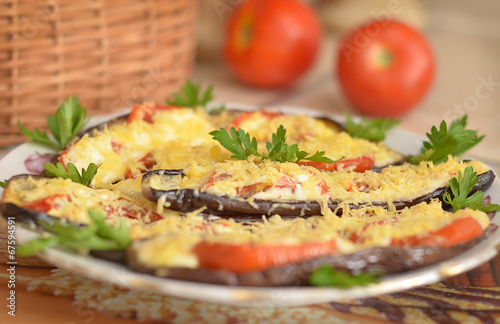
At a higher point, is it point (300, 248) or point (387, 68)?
point (387, 68)

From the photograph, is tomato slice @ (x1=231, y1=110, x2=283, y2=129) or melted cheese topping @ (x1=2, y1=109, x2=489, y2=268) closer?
melted cheese topping @ (x1=2, y1=109, x2=489, y2=268)

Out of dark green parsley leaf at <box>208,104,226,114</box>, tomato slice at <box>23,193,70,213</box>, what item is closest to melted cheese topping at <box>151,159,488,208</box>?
tomato slice at <box>23,193,70,213</box>

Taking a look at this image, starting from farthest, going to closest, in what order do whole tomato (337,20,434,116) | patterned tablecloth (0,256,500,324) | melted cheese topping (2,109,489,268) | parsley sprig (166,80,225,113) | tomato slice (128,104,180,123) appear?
whole tomato (337,20,434,116) → parsley sprig (166,80,225,113) → tomato slice (128,104,180,123) → patterned tablecloth (0,256,500,324) → melted cheese topping (2,109,489,268)

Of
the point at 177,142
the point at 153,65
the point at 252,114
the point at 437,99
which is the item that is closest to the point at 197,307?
the point at 177,142

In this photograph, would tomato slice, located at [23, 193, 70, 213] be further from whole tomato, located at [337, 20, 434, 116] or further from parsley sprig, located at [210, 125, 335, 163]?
whole tomato, located at [337, 20, 434, 116]

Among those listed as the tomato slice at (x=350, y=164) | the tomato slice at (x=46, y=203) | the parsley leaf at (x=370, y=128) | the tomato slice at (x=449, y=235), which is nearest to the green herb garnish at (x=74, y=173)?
the tomato slice at (x=46, y=203)

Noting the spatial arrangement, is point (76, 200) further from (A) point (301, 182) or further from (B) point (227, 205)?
(A) point (301, 182)
